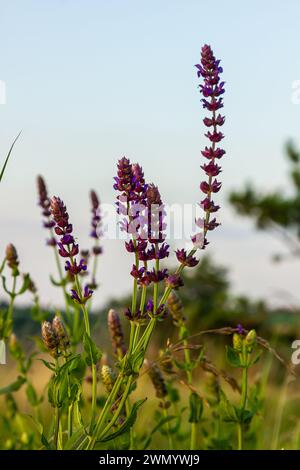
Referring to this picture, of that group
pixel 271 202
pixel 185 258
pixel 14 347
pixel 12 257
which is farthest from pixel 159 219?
pixel 271 202

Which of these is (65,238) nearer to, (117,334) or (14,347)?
(117,334)

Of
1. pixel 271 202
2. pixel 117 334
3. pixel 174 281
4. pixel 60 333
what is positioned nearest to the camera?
pixel 174 281

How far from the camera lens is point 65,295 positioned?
3623 millimetres

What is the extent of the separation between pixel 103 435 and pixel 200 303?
21192 mm

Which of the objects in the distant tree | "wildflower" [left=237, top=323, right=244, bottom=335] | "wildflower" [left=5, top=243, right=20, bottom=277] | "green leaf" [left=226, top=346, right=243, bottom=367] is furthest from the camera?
the distant tree

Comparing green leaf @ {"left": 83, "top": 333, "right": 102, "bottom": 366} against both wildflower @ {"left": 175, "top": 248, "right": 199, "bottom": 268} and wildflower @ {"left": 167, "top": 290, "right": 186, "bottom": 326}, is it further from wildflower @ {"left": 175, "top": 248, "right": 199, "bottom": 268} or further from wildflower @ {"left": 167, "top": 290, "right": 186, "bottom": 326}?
wildflower @ {"left": 167, "top": 290, "right": 186, "bottom": 326}

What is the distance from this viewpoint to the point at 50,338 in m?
2.16

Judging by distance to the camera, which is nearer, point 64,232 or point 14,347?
point 64,232

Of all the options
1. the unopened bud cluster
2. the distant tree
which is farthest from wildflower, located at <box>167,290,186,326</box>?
the distant tree

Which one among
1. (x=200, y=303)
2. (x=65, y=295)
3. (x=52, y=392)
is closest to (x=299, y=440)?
(x=65, y=295)

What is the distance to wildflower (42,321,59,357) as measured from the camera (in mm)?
2150

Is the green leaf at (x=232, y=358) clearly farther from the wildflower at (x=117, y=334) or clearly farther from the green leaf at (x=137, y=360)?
the green leaf at (x=137, y=360)

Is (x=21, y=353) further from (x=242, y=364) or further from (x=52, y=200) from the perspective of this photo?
(x=52, y=200)
